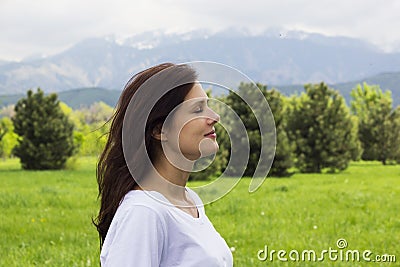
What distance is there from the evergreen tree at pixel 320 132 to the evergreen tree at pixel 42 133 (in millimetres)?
10489

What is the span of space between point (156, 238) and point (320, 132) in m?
23.6

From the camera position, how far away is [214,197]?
2088mm

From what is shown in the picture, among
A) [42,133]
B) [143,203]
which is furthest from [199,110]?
[42,133]

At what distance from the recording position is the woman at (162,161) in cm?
181

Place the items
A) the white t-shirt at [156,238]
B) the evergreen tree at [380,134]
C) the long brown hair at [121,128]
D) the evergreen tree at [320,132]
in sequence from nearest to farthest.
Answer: the white t-shirt at [156,238] < the long brown hair at [121,128] < the evergreen tree at [320,132] < the evergreen tree at [380,134]

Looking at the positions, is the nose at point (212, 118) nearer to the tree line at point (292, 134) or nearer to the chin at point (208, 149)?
the chin at point (208, 149)

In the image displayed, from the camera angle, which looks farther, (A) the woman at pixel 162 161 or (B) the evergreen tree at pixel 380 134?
(B) the evergreen tree at pixel 380 134

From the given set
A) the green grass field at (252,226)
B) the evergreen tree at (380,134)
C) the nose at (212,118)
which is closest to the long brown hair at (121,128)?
the nose at (212,118)

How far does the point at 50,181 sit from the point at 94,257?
40.5ft

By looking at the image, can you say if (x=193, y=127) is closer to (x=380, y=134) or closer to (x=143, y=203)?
(x=143, y=203)

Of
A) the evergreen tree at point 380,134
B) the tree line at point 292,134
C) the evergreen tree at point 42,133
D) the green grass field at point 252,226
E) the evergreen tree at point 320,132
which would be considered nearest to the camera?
the green grass field at point 252,226

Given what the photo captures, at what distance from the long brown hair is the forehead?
12mm

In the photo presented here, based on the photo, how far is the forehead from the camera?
1928mm

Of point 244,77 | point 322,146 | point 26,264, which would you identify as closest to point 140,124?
point 244,77
